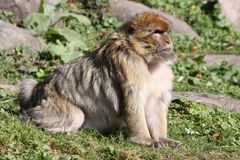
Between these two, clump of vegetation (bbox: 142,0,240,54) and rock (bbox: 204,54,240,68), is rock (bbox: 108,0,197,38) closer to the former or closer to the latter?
clump of vegetation (bbox: 142,0,240,54)

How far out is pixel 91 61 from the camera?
799cm

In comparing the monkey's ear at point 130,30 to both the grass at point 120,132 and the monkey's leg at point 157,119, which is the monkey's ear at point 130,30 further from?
the grass at point 120,132

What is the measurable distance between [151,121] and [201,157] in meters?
1.08

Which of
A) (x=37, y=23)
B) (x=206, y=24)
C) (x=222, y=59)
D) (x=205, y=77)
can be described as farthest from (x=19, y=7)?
(x=206, y=24)

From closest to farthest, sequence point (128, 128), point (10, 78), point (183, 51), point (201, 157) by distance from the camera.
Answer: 1. point (201, 157)
2. point (128, 128)
3. point (10, 78)
4. point (183, 51)

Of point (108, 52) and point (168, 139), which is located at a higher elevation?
point (108, 52)

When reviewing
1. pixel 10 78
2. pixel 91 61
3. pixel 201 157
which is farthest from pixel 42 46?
pixel 201 157

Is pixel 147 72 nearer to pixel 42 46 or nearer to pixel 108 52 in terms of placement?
pixel 108 52

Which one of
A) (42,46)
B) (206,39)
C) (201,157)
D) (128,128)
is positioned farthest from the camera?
Result: (206,39)

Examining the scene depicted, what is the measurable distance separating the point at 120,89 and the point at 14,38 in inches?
197

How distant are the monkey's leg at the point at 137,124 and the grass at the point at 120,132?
0.41 feet

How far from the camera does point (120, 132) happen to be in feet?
25.7

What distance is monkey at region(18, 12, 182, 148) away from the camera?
759 cm

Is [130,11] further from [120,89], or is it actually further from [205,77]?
[120,89]
